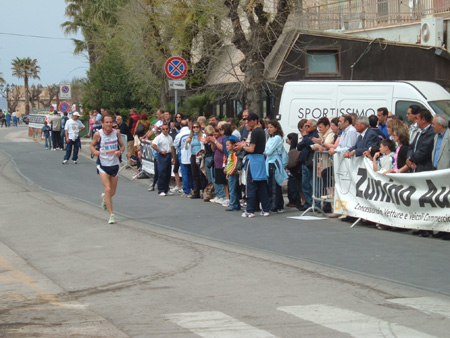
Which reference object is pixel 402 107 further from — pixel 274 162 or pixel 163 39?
pixel 163 39

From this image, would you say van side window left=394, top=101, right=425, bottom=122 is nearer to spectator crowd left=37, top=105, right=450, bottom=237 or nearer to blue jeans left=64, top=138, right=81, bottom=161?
spectator crowd left=37, top=105, right=450, bottom=237

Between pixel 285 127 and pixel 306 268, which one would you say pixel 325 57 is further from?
pixel 306 268

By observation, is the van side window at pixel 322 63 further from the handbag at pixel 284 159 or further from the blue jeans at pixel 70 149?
the handbag at pixel 284 159

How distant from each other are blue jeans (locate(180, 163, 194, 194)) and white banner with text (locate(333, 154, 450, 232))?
4.95m

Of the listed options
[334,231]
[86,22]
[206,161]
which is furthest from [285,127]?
[86,22]

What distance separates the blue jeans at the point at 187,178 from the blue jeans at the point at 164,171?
1.45 feet

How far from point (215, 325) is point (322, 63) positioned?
20735 millimetres

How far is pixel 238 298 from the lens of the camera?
7.68 metres

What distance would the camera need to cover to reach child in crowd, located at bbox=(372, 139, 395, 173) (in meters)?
12.5

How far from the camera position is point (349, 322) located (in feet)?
21.8

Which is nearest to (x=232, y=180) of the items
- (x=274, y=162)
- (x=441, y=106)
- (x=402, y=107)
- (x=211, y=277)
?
(x=274, y=162)

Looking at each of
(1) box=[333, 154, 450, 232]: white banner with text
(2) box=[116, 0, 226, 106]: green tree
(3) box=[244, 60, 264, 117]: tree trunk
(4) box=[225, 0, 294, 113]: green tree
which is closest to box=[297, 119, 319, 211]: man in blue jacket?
(1) box=[333, 154, 450, 232]: white banner with text

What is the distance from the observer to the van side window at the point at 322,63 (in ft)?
86.1

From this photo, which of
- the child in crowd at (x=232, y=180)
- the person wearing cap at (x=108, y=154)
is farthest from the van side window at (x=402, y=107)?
the person wearing cap at (x=108, y=154)
